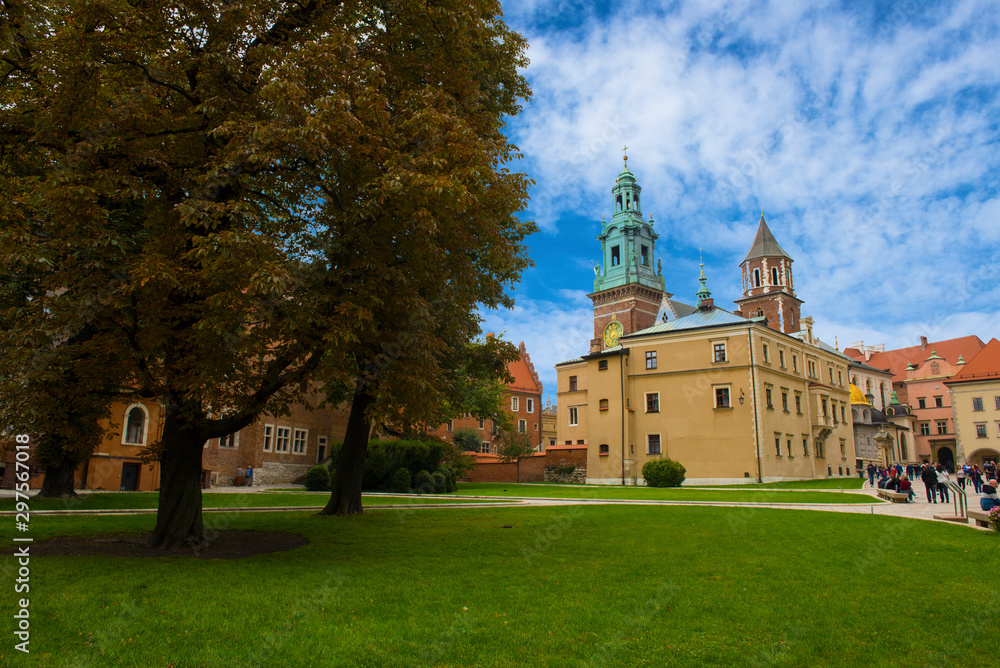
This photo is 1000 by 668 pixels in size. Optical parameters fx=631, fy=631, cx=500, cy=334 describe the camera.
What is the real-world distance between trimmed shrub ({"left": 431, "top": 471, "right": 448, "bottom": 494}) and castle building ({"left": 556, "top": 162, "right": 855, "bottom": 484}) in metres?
19.7

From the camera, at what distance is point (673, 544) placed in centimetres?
1197

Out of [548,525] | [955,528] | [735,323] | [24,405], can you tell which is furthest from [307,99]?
[735,323]

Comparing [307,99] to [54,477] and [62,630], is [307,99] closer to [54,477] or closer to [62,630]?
[62,630]

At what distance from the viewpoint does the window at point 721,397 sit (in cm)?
4755

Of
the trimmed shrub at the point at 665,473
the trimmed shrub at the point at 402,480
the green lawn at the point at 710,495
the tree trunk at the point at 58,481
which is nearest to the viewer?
the tree trunk at the point at 58,481

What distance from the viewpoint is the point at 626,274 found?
3278 inches

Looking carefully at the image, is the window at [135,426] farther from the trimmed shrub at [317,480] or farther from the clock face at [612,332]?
the clock face at [612,332]

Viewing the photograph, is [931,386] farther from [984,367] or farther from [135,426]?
[135,426]

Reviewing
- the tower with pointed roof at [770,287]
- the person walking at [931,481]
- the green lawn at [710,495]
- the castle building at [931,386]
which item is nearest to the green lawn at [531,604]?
the person walking at [931,481]

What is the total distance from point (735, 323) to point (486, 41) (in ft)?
129

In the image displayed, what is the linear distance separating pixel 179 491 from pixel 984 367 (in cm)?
8735

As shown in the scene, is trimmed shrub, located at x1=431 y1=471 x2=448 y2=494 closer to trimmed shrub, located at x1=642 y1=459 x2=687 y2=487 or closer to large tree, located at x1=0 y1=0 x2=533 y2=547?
trimmed shrub, located at x1=642 y1=459 x2=687 y2=487

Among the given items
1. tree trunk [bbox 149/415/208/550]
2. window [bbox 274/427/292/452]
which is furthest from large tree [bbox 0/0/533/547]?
window [bbox 274/427/292/452]

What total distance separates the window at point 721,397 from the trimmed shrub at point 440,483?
23572 millimetres
